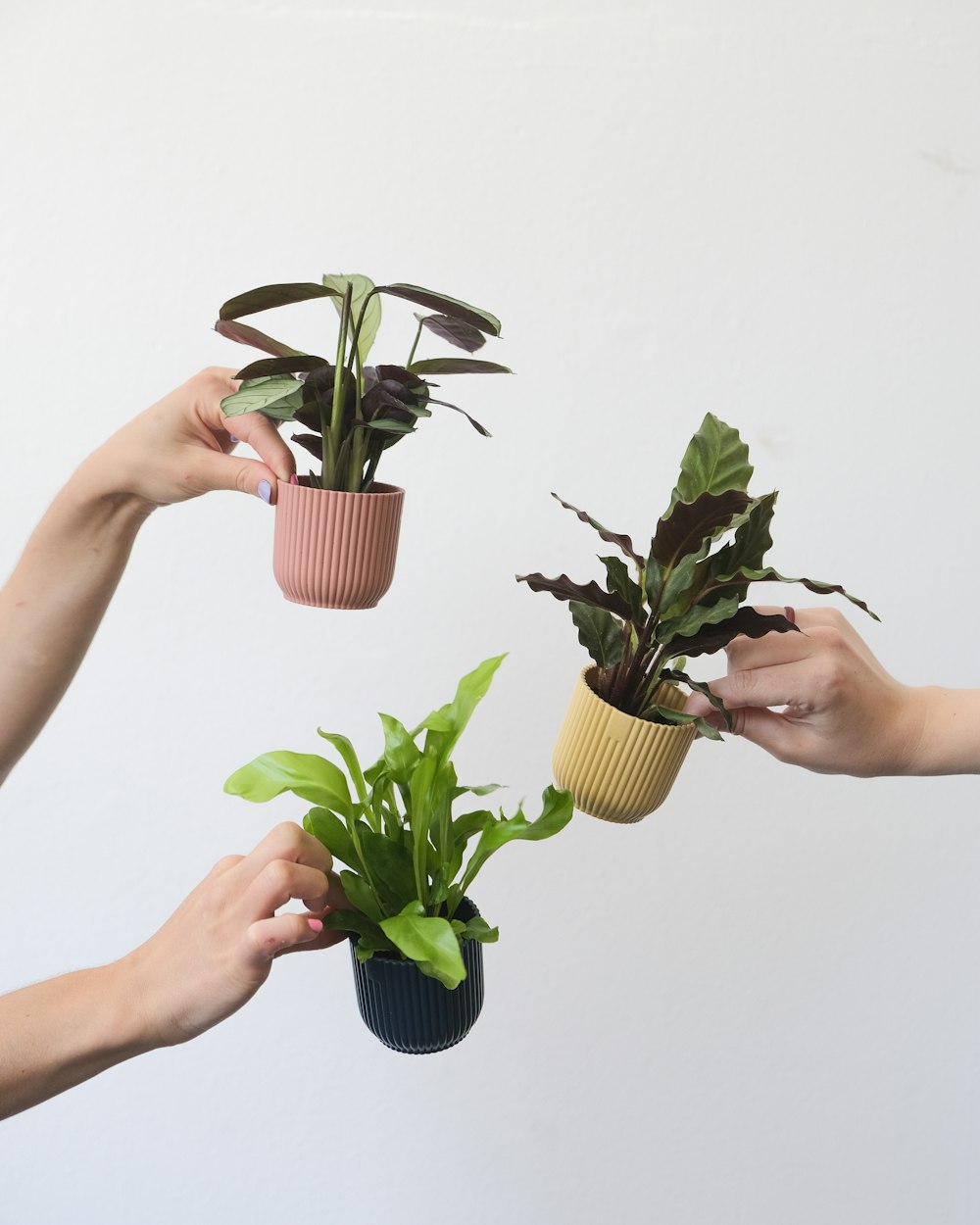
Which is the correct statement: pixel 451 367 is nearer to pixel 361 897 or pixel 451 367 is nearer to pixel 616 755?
pixel 616 755

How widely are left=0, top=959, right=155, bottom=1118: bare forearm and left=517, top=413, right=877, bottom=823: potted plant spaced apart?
1.68ft

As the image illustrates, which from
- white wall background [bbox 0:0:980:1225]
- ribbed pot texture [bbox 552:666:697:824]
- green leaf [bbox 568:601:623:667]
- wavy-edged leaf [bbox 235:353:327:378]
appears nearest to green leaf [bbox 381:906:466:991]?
ribbed pot texture [bbox 552:666:697:824]

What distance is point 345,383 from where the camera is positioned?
1166mm

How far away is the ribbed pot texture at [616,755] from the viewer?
1152 millimetres

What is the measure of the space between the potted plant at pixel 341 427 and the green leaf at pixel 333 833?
0.75ft

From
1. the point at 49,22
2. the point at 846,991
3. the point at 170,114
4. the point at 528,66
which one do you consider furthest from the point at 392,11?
the point at 846,991

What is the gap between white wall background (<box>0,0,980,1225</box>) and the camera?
169 centimetres

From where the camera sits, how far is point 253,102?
5.50 ft

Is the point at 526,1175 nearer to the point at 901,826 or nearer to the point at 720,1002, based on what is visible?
the point at 720,1002

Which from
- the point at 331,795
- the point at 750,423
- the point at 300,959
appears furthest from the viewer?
the point at 300,959

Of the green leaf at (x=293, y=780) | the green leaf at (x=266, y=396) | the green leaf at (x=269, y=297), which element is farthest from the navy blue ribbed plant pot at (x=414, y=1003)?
the green leaf at (x=269, y=297)

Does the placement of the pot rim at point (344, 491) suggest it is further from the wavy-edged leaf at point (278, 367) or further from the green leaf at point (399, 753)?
the green leaf at point (399, 753)

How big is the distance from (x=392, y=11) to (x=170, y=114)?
38 cm

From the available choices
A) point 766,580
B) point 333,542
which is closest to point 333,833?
point 333,542
